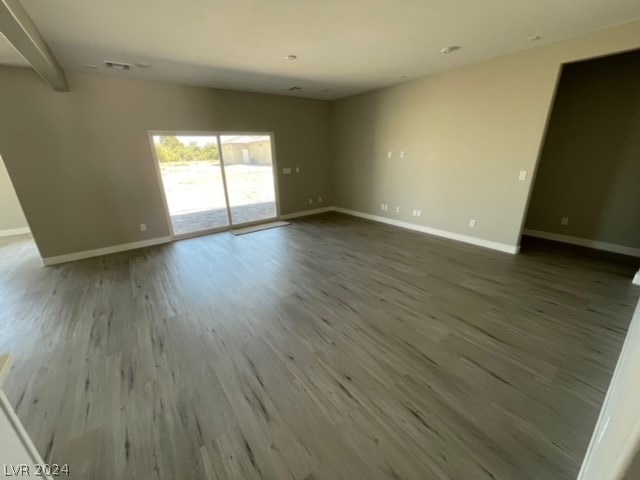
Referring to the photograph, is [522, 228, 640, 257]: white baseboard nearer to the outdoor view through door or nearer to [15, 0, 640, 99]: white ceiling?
[15, 0, 640, 99]: white ceiling

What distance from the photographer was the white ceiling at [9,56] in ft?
9.09

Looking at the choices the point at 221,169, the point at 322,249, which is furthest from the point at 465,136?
the point at 221,169

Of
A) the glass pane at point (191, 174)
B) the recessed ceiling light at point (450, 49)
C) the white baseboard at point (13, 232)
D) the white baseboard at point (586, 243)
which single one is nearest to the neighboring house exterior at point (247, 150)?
the glass pane at point (191, 174)

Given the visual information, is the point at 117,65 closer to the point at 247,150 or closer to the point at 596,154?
the point at 247,150

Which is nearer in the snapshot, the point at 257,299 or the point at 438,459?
the point at 438,459

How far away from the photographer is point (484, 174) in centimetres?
419

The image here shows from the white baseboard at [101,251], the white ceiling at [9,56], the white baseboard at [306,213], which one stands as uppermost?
the white ceiling at [9,56]

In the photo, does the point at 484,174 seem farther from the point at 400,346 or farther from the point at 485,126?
the point at 400,346

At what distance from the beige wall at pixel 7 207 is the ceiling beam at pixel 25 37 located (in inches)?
163

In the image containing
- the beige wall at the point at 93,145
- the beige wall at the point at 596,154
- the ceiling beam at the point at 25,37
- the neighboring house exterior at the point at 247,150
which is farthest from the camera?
the neighboring house exterior at the point at 247,150

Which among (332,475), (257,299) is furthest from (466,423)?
(257,299)

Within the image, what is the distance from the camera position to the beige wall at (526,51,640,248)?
3576 mm

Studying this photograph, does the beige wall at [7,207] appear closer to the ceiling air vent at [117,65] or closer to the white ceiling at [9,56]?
the white ceiling at [9,56]

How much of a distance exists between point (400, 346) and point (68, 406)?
2.47 m
